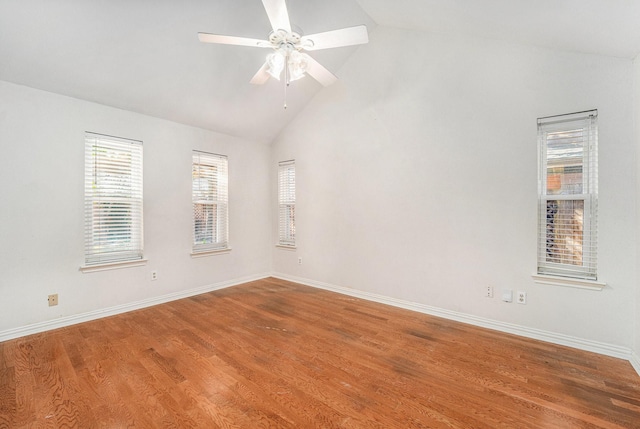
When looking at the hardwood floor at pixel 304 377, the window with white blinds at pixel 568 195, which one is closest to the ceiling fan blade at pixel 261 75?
the hardwood floor at pixel 304 377

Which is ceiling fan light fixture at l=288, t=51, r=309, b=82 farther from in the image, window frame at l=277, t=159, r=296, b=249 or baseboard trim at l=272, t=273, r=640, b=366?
baseboard trim at l=272, t=273, r=640, b=366

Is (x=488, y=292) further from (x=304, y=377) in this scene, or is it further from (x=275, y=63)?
(x=275, y=63)

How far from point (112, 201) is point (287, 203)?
253 centimetres

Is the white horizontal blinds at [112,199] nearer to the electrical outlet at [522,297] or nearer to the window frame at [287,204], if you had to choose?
the window frame at [287,204]

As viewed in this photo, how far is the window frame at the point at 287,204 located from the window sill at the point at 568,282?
337cm

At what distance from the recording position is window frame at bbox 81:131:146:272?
3.22 metres

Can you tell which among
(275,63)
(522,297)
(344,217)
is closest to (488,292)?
(522,297)

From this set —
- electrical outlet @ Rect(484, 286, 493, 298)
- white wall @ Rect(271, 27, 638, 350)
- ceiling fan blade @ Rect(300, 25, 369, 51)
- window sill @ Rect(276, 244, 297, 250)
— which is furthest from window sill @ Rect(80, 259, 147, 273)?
electrical outlet @ Rect(484, 286, 493, 298)

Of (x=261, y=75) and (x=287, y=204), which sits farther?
(x=287, y=204)

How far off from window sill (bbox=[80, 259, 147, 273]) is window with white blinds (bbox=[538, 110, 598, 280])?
14.9ft

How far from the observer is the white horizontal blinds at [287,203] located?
4906 mm

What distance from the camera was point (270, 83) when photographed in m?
3.87

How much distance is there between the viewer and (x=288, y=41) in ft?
7.47

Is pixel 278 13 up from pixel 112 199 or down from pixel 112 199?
up
